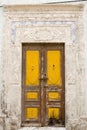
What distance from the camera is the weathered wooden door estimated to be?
7.98 meters

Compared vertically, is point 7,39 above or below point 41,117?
above

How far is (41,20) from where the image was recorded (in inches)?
310

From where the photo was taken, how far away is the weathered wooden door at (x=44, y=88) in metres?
7.98

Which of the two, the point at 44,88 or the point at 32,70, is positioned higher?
the point at 32,70

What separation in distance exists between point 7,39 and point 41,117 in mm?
1943

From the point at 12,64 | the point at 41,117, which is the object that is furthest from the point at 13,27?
the point at 41,117

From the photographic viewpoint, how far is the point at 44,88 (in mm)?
8008

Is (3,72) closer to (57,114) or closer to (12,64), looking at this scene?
(12,64)

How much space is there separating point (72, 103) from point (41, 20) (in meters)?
2.00

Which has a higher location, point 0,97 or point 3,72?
point 3,72

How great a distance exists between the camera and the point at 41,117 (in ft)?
26.2

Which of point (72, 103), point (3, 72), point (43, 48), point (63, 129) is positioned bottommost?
point (63, 129)

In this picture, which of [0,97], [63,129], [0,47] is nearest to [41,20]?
[0,47]

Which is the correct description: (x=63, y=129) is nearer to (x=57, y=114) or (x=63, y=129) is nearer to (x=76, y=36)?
(x=57, y=114)
